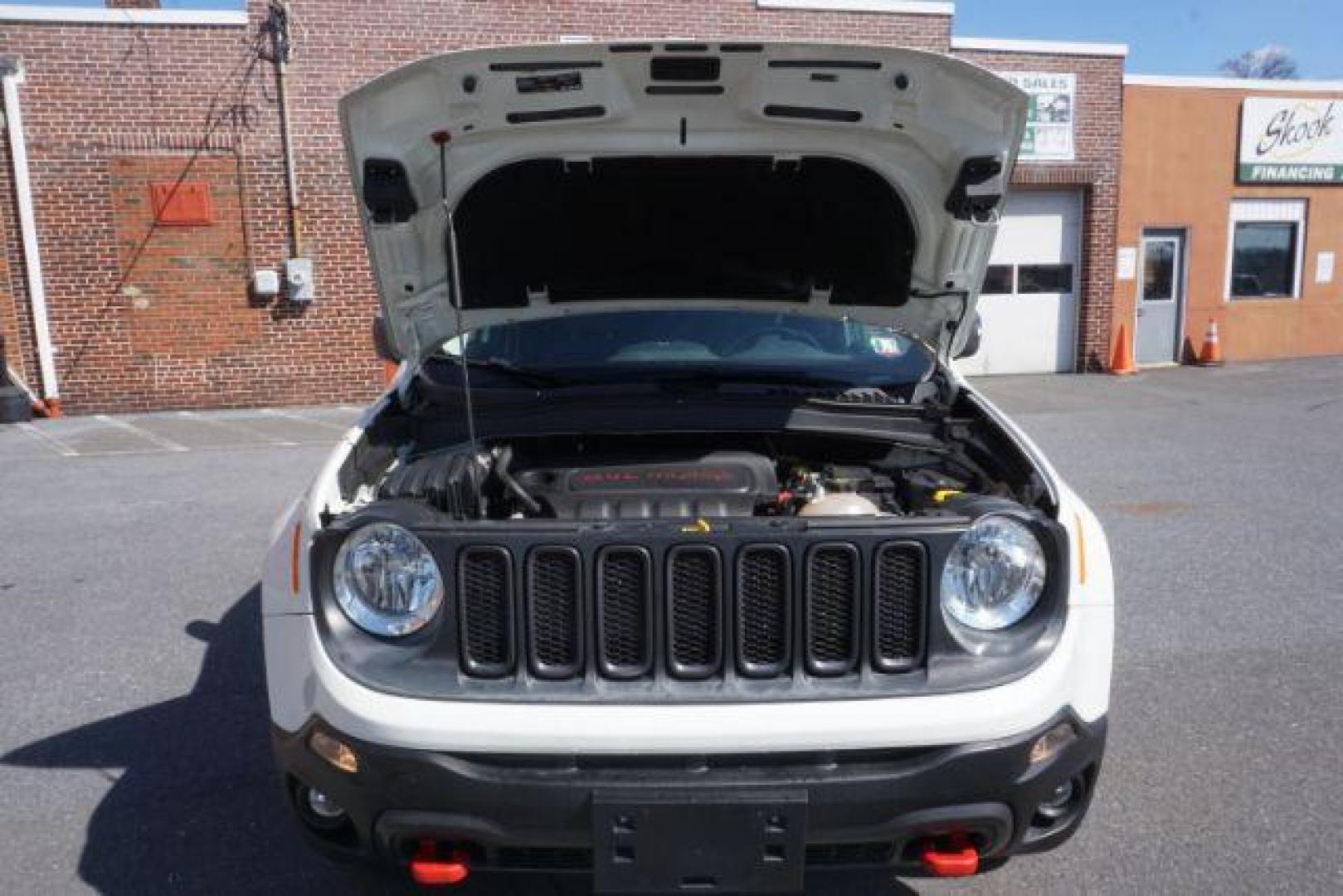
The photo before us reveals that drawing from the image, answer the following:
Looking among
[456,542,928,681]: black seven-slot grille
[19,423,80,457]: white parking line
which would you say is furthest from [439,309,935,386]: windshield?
[19,423,80,457]: white parking line

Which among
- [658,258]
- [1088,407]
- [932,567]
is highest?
[658,258]

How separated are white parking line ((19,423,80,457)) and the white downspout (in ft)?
2.94

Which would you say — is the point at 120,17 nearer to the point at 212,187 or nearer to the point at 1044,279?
the point at 212,187

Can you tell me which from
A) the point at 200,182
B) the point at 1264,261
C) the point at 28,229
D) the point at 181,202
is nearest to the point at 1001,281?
the point at 1264,261

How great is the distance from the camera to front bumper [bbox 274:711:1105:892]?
79.4 inches

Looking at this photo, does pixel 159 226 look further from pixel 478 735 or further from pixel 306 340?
pixel 478 735

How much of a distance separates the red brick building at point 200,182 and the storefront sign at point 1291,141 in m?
7.91

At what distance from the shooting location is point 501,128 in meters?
3.06

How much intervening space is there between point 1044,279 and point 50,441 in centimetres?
1398

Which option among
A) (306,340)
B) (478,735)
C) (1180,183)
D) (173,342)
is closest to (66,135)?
(173,342)

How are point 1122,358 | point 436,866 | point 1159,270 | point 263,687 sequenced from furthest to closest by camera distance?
point 1159,270
point 1122,358
point 263,687
point 436,866

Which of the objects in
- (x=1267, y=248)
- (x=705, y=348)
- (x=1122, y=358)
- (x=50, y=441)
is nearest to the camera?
(x=705, y=348)

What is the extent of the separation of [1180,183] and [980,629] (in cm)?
1643

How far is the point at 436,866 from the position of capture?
212cm
